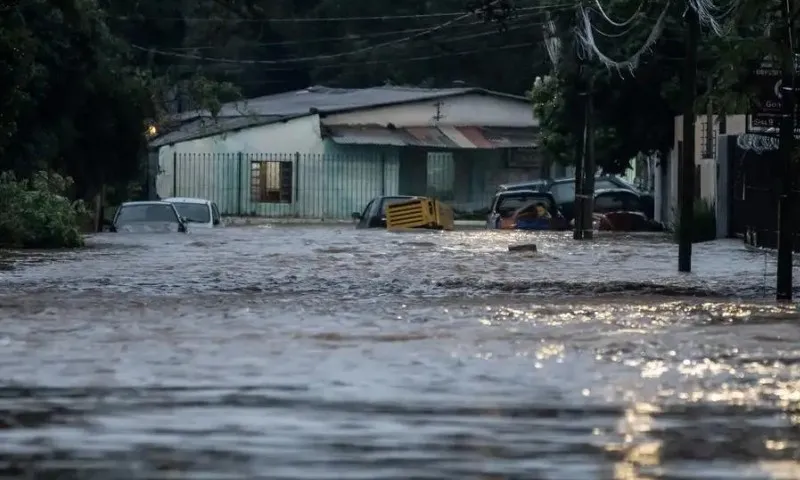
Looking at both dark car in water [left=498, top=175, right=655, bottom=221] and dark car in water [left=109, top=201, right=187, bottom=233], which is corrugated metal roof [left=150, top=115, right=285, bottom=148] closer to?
dark car in water [left=498, top=175, right=655, bottom=221]

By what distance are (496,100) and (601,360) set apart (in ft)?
163

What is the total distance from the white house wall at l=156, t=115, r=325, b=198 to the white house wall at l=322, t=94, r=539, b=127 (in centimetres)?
86

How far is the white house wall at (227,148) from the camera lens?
60.1 m

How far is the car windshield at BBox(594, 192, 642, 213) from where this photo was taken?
1933 inches

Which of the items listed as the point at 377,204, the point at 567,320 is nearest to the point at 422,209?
the point at 377,204

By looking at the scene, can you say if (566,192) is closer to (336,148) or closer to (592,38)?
(336,148)

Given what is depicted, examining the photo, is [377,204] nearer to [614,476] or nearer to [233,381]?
[233,381]

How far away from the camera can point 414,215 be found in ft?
144

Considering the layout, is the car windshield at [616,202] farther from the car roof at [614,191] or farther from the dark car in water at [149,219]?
the dark car in water at [149,219]

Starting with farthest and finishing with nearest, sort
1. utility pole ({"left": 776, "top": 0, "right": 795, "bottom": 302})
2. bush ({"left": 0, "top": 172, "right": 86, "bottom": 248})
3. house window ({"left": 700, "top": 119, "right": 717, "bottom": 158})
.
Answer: house window ({"left": 700, "top": 119, "right": 717, "bottom": 158}) < bush ({"left": 0, "top": 172, "right": 86, "bottom": 248}) < utility pole ({"left": 776, "top": 0, "right": 795, "bottom": 302})

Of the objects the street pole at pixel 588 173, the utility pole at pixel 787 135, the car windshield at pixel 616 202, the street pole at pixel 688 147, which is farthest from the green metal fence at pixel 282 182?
the utility pole at pixel 787 135

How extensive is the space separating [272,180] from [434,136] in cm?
576

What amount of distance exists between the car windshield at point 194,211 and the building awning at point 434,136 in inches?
608

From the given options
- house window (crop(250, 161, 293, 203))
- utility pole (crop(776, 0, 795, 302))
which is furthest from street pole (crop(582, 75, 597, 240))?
house window (crop(250, 161, 293, 203))
